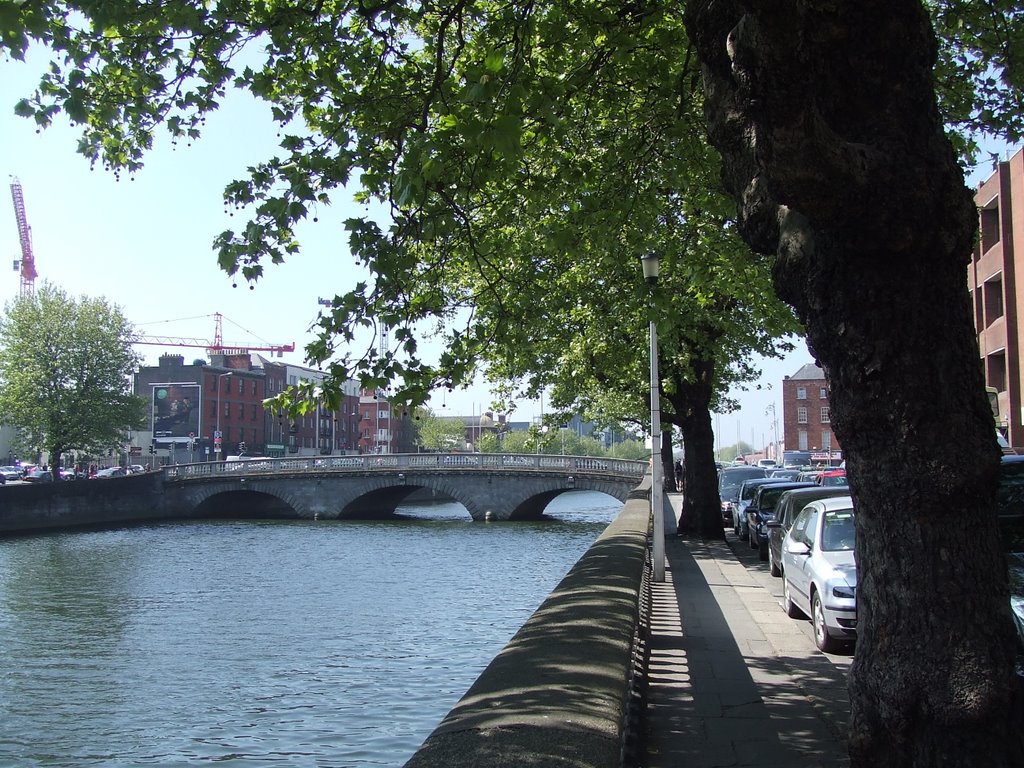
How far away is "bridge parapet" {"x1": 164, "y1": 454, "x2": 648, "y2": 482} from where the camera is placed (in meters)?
61.4

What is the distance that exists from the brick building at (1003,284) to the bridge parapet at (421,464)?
21.9 meters

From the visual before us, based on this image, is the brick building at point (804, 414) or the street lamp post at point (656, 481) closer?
the street lamp post at point (656, 481)

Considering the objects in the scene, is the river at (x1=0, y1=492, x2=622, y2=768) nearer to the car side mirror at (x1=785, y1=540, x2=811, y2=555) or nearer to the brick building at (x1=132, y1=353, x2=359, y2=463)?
the car side mirror at (x1=785, y1=540, x2=811, y2=555)

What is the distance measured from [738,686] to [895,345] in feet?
17.6

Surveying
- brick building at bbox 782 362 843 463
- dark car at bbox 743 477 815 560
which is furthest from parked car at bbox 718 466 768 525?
brick building at bbox 782 362 843 463

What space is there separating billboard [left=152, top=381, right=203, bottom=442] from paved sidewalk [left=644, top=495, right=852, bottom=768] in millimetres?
87734

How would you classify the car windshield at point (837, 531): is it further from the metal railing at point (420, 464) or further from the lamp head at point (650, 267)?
the metal railing at point (420, 464)

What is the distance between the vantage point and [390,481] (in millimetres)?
65250

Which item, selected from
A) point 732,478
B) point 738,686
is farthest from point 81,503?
point 738,686

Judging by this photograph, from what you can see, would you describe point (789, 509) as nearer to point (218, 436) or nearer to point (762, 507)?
point (762, 507)

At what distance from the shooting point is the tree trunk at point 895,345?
4105 mm

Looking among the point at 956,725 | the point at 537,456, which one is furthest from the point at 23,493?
the point at 956,725

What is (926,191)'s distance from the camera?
14.2 feet

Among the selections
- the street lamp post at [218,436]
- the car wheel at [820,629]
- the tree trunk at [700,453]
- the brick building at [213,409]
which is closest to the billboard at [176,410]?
the brick building at [213,409]
